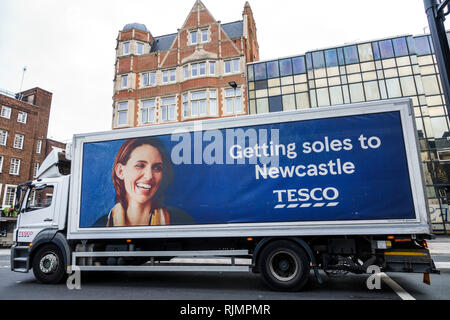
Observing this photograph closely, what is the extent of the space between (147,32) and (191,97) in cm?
944

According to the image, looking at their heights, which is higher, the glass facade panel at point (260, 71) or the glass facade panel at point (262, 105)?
the glass facade panel at point (260, 71)

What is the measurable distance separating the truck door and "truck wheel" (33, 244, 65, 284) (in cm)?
63

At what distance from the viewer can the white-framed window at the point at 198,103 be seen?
22875 mm

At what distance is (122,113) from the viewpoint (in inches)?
975

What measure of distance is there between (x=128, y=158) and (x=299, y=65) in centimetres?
2125

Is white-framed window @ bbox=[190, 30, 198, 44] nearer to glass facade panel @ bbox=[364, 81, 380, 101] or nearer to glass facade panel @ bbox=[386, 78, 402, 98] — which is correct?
glass facade panel @ bbox=[364, 81, 380, 101]

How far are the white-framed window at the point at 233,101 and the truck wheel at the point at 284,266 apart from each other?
56.7 feet

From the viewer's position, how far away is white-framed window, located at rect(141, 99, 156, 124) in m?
24.2

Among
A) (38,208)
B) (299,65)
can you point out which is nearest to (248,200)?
(38,208)

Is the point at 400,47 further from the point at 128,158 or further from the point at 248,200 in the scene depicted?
the point at 128,158

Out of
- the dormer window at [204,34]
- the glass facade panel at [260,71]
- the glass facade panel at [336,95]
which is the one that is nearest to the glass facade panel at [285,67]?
the glass facade panel at [260,71]

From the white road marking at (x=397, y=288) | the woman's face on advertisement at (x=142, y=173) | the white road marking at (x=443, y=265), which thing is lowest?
the white road marking at (x=443, y=265)

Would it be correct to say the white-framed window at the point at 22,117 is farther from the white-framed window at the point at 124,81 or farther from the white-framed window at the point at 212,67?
the white-framed window at the point at 212,67

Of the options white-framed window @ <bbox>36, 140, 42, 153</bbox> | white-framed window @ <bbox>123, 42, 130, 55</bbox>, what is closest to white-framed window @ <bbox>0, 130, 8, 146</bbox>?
white-framed window @ <bbox>36, 140, 42, 153</bbox>
